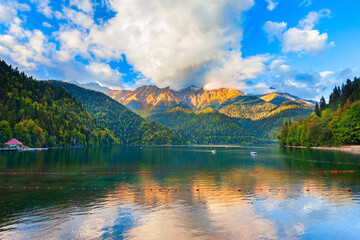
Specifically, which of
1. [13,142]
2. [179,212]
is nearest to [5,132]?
[13,142]

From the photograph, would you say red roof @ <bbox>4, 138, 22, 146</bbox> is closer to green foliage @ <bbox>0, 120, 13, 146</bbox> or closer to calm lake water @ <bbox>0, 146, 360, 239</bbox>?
green foliage @ <bbox>0, 120, 13, 146</bbox>

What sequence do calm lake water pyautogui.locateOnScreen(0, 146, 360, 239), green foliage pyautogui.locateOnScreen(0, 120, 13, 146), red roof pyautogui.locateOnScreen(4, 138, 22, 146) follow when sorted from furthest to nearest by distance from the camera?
green foliage pyautogui.locateOnScreen(0, 120, 13, 146), red roof pyautogui.locateOnScreen(4, 138, 22, 146), calm lake water pyautogui.locateOnScreen(0, 146, 360, 239)

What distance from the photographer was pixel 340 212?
28.7 m

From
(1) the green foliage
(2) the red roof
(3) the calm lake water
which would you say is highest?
(1) the green foliage

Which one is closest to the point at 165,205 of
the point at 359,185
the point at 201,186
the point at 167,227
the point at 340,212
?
the point at 167,227

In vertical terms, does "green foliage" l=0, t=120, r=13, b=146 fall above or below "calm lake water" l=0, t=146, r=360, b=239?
above

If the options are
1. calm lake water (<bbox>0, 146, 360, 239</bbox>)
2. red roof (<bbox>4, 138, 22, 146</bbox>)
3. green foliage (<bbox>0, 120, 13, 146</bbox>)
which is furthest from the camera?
green foliage (<bbox>0, 120, 13, 146</bbox>)

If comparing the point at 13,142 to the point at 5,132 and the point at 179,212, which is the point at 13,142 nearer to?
the point at 5,132

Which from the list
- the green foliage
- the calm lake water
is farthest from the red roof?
the calm lake water

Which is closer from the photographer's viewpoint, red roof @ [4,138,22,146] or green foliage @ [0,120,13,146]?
red roof @ [4,138,22,146]

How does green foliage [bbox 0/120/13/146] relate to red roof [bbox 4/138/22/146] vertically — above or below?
above

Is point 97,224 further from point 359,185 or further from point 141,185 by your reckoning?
point 359,185

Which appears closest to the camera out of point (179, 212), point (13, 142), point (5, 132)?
point (179, 212)

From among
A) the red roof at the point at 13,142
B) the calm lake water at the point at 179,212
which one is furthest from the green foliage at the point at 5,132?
the calm lake water at the point at 179,212
